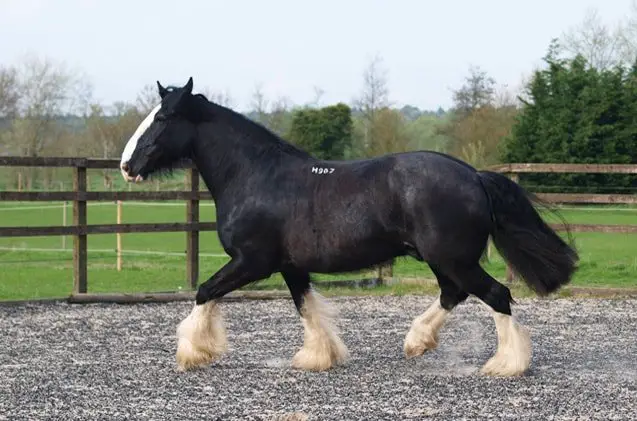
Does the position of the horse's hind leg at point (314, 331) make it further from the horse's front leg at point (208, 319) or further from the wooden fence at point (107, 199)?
the wooden fence at point (107, 199)

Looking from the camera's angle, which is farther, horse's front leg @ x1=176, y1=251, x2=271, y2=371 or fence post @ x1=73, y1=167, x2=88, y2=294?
fence post @ x1=73, y1=167, x2=88, y2=294

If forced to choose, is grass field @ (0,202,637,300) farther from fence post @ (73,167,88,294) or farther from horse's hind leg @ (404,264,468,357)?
fence post @ (73,167,88,294)

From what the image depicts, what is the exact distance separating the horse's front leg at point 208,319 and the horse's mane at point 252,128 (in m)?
0.94

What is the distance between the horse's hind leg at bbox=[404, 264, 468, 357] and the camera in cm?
676

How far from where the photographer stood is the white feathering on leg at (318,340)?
21.3 feet

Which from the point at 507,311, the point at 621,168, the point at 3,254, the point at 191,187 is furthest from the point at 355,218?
the point at 3,254

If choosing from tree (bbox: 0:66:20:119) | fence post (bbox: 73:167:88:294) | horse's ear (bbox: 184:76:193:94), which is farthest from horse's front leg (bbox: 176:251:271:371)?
tree (bbox: 0:66:20:119)

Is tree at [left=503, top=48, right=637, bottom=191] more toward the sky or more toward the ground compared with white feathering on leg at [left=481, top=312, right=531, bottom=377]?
more toward the sky

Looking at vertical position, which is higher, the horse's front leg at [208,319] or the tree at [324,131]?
the tree at [324,131]

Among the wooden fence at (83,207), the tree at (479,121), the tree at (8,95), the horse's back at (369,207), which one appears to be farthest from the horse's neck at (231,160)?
the tree at (8,95)

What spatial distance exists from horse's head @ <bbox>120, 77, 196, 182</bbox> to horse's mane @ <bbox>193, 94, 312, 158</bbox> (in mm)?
133

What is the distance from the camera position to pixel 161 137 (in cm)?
678

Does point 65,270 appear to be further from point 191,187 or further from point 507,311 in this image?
point 507,311

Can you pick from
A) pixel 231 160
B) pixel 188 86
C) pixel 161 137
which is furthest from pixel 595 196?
pixel 161 137
